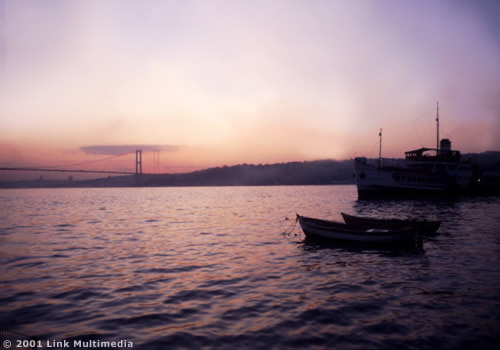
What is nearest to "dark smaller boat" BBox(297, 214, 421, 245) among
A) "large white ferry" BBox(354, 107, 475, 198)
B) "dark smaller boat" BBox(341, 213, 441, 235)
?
"dark smaller boat" BBox(341, 213, 441, 235)

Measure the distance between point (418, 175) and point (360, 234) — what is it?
5808cm

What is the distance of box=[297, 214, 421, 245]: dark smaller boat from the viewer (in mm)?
18078

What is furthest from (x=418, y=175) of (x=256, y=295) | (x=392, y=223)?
(x=256, y=295)

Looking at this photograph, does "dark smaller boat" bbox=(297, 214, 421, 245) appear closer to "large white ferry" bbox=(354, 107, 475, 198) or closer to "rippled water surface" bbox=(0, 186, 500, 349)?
"rippled water surface" bbox=(0, 186, 500, 349)

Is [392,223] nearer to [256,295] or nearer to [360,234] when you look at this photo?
[360,234]

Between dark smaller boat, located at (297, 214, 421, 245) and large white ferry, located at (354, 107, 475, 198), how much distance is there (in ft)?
160

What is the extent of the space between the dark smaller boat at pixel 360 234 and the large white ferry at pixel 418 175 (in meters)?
48.8

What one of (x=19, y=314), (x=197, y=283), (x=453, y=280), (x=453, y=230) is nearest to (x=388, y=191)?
(x=453, y=230)

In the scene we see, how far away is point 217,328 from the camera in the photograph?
8.36 metres

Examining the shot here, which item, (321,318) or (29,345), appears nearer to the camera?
(29,345)

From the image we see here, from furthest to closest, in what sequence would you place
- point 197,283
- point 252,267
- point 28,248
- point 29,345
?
point 28,248
point 252,267
point 197,283
point 29,345

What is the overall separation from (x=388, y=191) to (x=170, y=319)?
214 ft

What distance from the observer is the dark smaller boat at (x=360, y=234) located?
712 inches

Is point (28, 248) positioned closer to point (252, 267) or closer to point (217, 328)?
point (252, 267)
